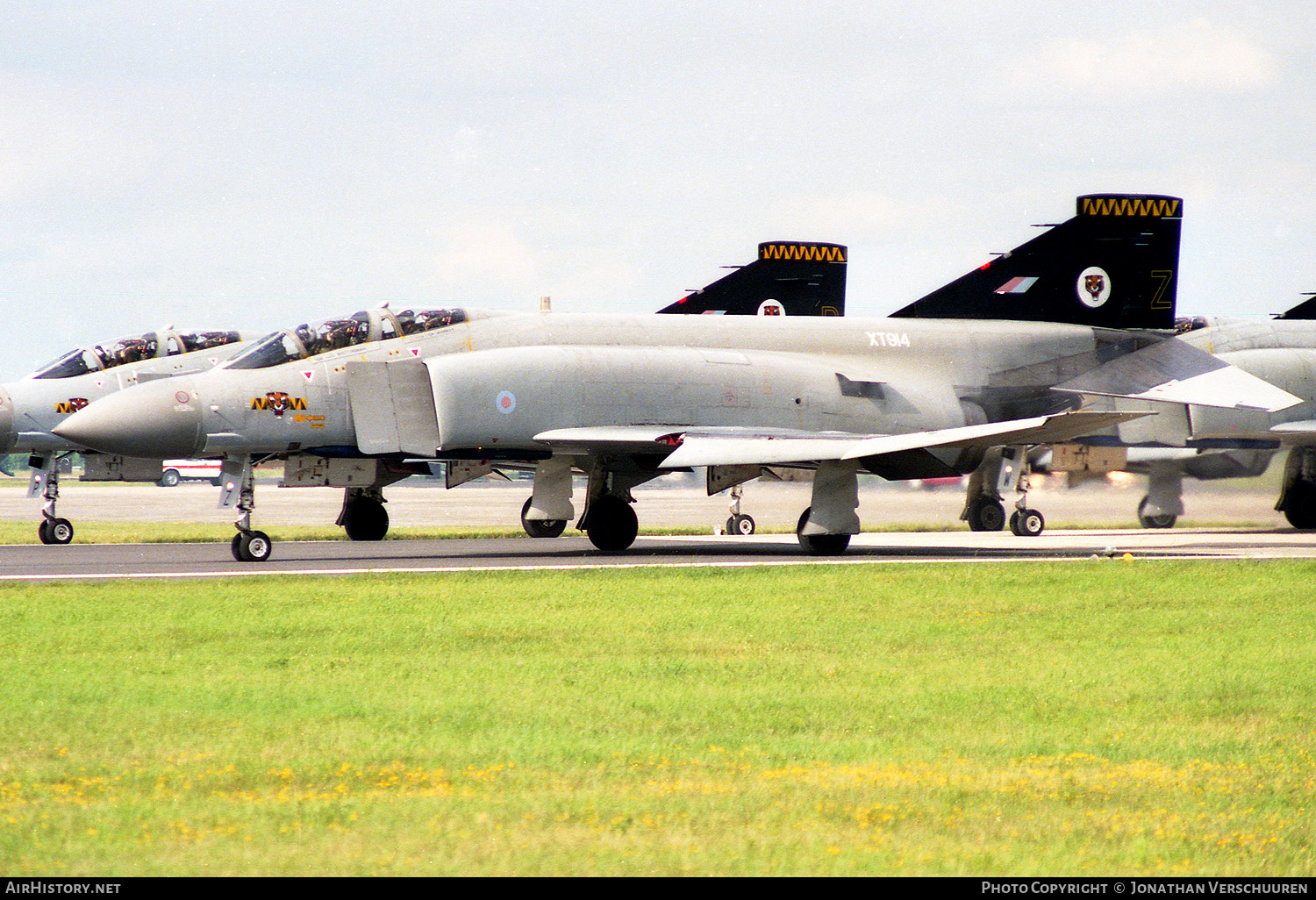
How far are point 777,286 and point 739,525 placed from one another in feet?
→ 16.2

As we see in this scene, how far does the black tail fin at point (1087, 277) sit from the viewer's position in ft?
79.4

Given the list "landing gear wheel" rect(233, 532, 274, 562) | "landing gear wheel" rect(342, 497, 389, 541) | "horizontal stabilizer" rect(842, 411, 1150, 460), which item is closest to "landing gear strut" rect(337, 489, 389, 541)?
"landing gear wheel" rect(342, 497, 389, 541)

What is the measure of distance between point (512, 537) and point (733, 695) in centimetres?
1826

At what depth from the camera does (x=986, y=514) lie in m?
26.6

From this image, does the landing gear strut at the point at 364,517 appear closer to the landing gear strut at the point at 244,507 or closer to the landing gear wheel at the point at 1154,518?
the landing gear strut at the point at 244,507

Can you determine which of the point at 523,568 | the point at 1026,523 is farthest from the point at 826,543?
the point at 1026,523

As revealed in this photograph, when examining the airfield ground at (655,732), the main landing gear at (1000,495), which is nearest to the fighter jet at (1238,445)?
the main landing gear at (1000,495)

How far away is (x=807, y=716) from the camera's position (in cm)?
758

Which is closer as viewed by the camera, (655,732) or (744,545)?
(655,732)

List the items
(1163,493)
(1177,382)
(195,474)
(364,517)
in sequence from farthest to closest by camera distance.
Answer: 1. (195,474)
2. (1163,493)
3. (364,517)
4. (1177,382)

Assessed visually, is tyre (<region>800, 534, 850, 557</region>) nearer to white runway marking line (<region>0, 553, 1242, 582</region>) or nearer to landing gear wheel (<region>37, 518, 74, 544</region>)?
white runway marking line (<region>0, 553, 1242, 582</region>)

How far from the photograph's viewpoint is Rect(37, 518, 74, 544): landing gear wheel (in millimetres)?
24109

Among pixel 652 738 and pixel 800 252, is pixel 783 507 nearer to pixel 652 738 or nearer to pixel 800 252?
pixel 800 252
